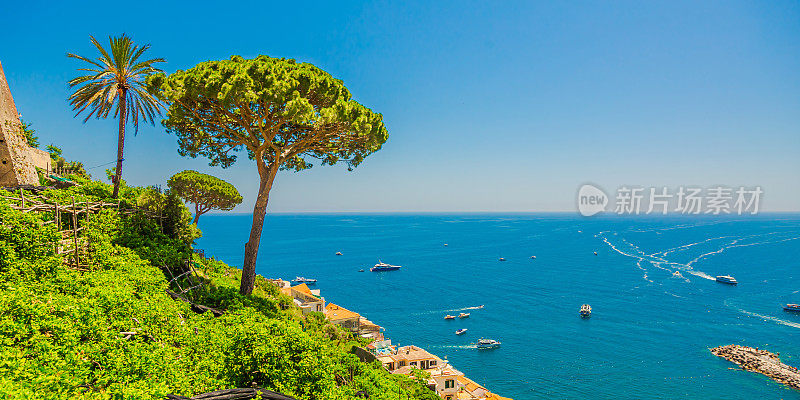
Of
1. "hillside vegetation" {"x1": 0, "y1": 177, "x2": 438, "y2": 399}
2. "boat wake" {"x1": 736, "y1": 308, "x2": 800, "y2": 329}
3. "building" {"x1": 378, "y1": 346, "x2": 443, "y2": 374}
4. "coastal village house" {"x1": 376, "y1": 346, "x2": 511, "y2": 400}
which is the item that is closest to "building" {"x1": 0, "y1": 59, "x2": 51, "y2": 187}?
"hillside vegetation" {"x1": 0, "y1": 177, "x2": 438, "y2": 399}

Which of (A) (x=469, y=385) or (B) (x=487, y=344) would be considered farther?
(B) (x=487, y=344)

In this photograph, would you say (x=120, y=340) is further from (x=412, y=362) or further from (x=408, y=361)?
(x=412, y=362)

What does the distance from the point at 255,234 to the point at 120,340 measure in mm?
9954

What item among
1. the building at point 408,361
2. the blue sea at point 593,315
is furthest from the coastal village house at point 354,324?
the blue sea at point 593,315

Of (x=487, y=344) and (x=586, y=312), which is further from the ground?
(x=586, y=312)

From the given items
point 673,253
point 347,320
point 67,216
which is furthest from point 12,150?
point 673,253

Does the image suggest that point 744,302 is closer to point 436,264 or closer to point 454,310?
point 454,310

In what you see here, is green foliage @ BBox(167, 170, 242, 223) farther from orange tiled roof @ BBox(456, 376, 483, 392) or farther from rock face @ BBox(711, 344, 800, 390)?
rock face @ BBox(711, 344, 800, 390)

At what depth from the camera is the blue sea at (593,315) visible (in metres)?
39.9

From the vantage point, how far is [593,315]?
6038 centimetres

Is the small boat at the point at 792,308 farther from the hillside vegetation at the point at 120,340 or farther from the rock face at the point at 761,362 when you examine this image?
the hillside vegetation at the point at 120,340

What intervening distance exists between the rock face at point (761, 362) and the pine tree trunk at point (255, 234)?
55.0m

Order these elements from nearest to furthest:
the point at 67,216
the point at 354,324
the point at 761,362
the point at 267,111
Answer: the point at 67,216, the point at 267,111, the point at 354,324, the point at 761,362

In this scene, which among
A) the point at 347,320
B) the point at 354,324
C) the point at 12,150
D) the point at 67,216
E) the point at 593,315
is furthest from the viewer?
the point at 593,315
